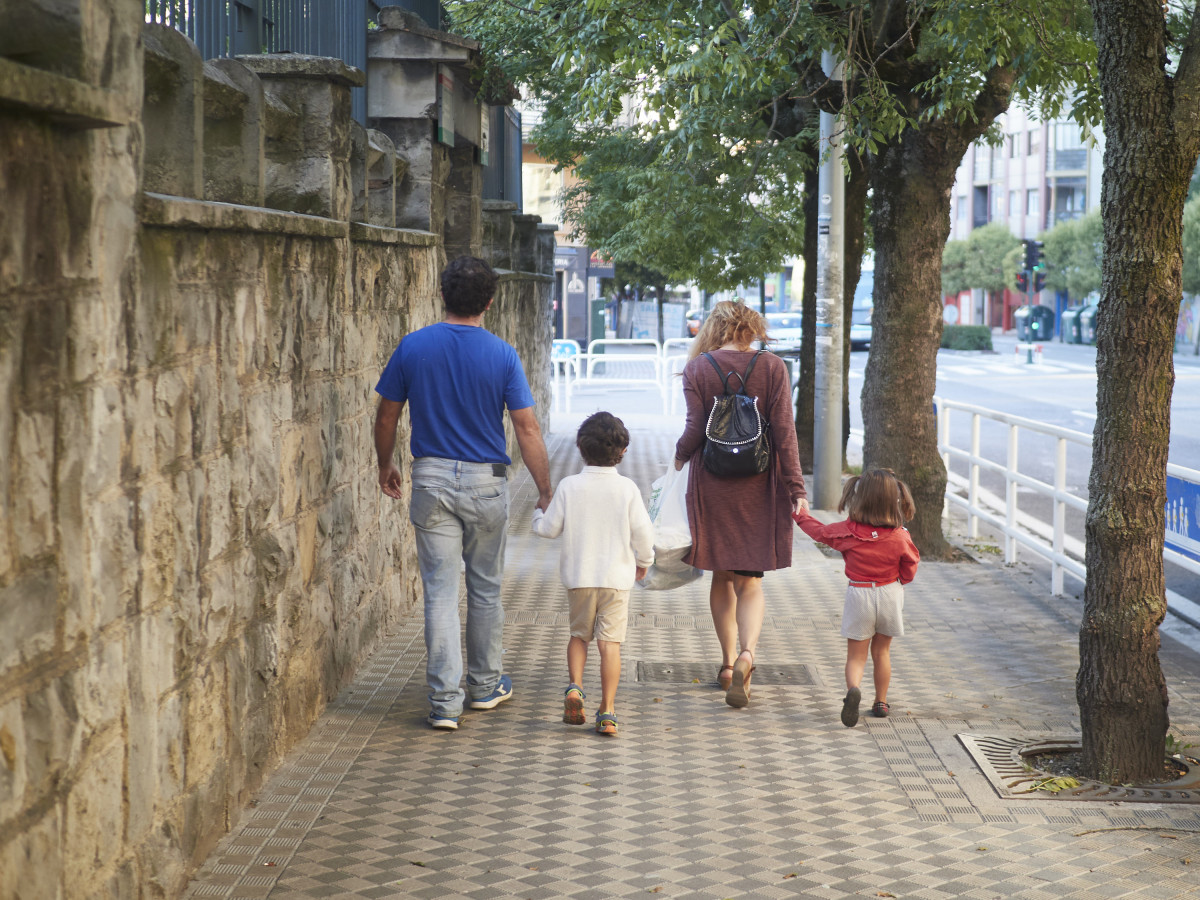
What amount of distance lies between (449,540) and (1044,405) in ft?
79.7

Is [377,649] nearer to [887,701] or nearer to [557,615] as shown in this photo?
[557,615]

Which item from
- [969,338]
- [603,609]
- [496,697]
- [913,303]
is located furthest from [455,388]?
[969,338]

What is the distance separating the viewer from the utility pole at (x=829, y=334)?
39.9 ft

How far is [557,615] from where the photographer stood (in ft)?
26.0

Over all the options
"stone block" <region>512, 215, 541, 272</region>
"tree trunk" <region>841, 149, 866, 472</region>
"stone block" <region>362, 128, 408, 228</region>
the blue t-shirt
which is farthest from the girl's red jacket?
"stone block" <region>512, 215, 541, 272</region>

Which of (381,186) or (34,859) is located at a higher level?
(381,186)

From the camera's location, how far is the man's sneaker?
5.88 m

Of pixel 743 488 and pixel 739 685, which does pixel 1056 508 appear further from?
pixel 739 685

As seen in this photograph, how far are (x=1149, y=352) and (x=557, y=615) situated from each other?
12.8 ft

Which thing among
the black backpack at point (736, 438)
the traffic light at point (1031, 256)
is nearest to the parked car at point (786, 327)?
the traffic light at point (1031, 256)

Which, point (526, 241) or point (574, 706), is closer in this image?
point (574, 706)

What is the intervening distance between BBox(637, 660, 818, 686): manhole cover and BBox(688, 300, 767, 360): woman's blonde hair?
60.1 inches

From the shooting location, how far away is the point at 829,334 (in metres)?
12.2

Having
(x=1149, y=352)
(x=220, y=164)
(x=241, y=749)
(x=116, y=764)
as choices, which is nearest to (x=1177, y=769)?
(x=1149, y=352)
